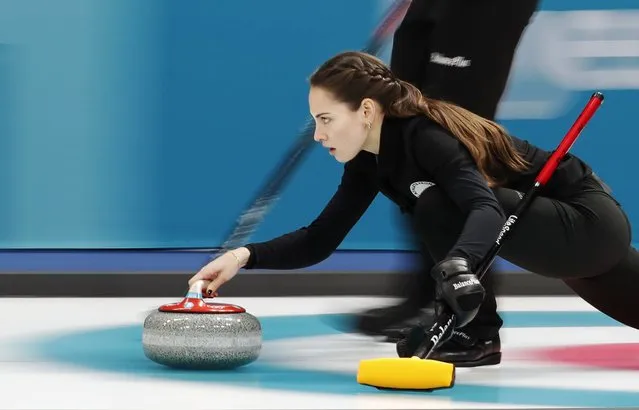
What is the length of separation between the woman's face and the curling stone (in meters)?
0.34

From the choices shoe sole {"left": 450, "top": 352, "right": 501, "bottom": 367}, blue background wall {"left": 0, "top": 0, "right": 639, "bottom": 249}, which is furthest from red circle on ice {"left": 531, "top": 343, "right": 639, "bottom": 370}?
blue background wall {"left": 0, "top": 0, "right": 639, "bottom": 249}

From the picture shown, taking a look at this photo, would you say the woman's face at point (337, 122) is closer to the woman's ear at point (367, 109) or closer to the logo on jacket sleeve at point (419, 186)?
the woman's ear at point (367, 109)

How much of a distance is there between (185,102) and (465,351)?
172 cm

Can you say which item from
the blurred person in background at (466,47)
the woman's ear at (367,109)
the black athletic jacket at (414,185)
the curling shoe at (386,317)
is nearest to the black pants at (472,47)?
the blurred person in background at (466,47)

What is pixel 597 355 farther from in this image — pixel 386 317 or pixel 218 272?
pixel 218 272

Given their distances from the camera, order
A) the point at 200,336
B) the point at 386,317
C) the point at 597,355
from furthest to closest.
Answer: the point at 386,317, the point at 597,355, the point at 200,336

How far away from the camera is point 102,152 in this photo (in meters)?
3.66

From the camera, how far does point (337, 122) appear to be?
2.15 m

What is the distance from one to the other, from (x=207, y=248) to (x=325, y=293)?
1.29ft

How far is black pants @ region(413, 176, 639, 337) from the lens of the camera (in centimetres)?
214

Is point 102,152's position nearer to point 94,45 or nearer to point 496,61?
point 94,45

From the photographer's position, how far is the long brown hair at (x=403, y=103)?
7.03 feet

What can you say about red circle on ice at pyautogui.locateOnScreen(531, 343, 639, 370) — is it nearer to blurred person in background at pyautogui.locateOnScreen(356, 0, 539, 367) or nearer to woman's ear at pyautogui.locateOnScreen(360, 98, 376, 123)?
blurred person in background at pyautogui.locateOnScreen(356, 0, 539, 367)

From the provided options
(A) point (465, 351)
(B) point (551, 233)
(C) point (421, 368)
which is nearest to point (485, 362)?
(A) point (465, 351)
